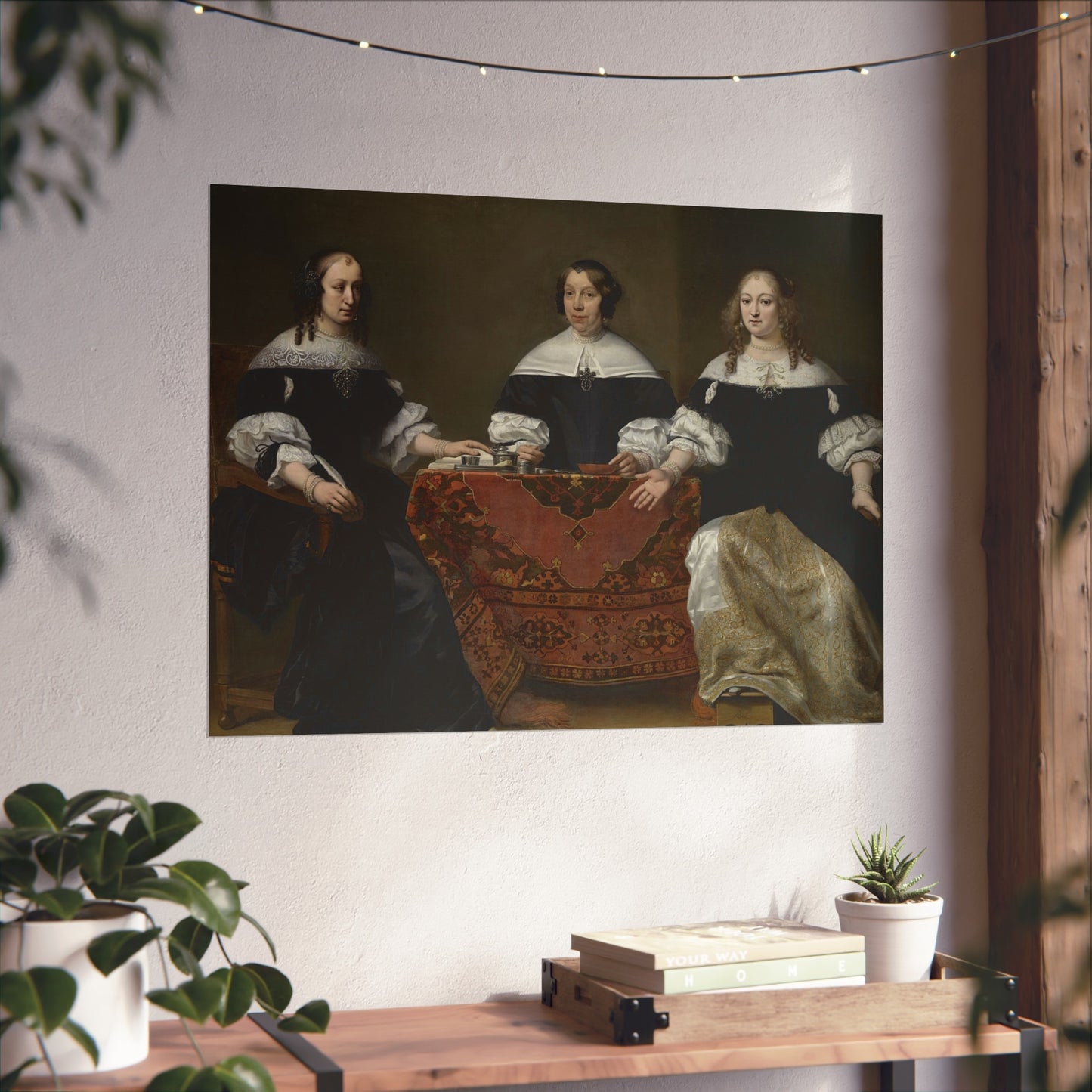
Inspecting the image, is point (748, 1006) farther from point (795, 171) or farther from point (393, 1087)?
point (795, 171)

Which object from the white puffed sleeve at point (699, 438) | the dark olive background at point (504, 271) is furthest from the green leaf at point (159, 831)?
the white puffed sleeve at point (699, 438)

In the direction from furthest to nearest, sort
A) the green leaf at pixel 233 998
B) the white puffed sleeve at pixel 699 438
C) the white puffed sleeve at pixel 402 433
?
the white puffed sleeve at pixel 699 438 → the white puffed sleeve at pixel 402 433 → the green leaf at pixel 233 998

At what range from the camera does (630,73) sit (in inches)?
91.3

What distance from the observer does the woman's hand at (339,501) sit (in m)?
2.19

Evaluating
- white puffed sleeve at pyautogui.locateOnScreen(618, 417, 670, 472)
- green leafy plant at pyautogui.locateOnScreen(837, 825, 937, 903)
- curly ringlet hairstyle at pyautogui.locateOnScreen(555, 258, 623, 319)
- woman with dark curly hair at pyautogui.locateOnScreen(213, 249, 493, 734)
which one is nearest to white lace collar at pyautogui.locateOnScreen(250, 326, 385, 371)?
woman with dark curly hair at pyautogui.locateOnScreen(213, 249, 493, 734)

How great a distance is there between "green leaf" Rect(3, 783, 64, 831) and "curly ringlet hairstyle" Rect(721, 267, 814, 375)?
4.58 feet

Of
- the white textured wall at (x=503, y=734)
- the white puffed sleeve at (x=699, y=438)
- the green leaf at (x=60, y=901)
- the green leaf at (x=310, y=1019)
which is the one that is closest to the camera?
the green leaf at (x=60, y=901)

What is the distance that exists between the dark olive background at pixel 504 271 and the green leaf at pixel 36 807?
2.73 ft

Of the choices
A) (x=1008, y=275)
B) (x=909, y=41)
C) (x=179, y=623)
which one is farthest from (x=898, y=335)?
(x=179, y=623)

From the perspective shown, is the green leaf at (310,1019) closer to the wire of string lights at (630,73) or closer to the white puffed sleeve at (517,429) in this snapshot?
the white puffed sleeve at (517,429)

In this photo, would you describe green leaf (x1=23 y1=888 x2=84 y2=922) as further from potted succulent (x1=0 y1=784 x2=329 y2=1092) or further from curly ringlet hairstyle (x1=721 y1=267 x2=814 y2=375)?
curly ringlet hairstyle (x1=721 y1=267 x2=814 y2=375)

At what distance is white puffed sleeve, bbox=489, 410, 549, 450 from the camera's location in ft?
7.39

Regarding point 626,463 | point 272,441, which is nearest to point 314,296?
point 272,441

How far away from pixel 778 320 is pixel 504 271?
21.3 inches
